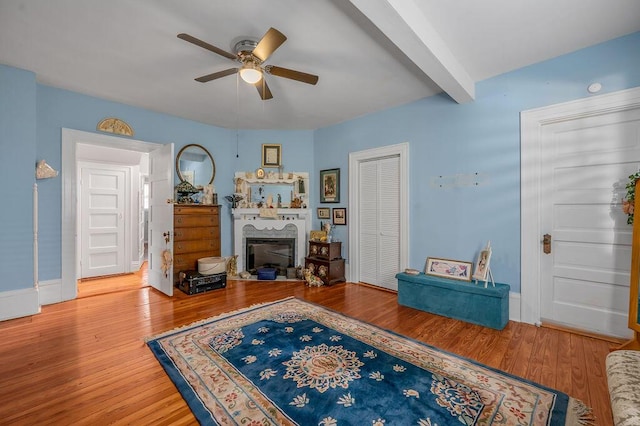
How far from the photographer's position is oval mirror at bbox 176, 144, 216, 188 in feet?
14.8

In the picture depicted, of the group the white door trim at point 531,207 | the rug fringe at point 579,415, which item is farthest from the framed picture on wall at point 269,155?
the rug fringe at point 579,415

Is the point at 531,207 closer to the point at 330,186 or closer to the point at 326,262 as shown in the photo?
the point at 326,262

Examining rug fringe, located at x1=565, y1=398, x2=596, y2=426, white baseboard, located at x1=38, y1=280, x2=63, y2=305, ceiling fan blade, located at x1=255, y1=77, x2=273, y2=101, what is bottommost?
rug fringe, located at x1=565, y1=398, x2=596, y2=426

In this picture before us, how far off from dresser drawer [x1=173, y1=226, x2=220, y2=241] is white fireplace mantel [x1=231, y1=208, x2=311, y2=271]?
400 millimetres

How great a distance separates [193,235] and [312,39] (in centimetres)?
334

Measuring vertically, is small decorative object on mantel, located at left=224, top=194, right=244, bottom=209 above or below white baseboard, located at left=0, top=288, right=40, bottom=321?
above

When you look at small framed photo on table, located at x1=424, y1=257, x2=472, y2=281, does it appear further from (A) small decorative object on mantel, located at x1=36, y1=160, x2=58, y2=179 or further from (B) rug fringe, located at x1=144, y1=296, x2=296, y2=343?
(A) small decorative object on mantel, located at x1=36, y1=160, x2=58, y2=179

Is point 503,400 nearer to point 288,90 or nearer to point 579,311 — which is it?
Answer: point 579,311

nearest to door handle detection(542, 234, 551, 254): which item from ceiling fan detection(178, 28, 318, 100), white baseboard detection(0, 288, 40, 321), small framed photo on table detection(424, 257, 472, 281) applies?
small framed photo on table detection(424, 257, 472, 281)

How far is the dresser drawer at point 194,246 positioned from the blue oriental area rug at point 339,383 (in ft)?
5.87

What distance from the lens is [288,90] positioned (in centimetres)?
338

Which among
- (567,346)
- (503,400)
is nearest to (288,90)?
(503,400)

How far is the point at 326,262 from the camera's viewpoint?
172 inches

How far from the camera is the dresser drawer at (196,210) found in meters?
4.08
